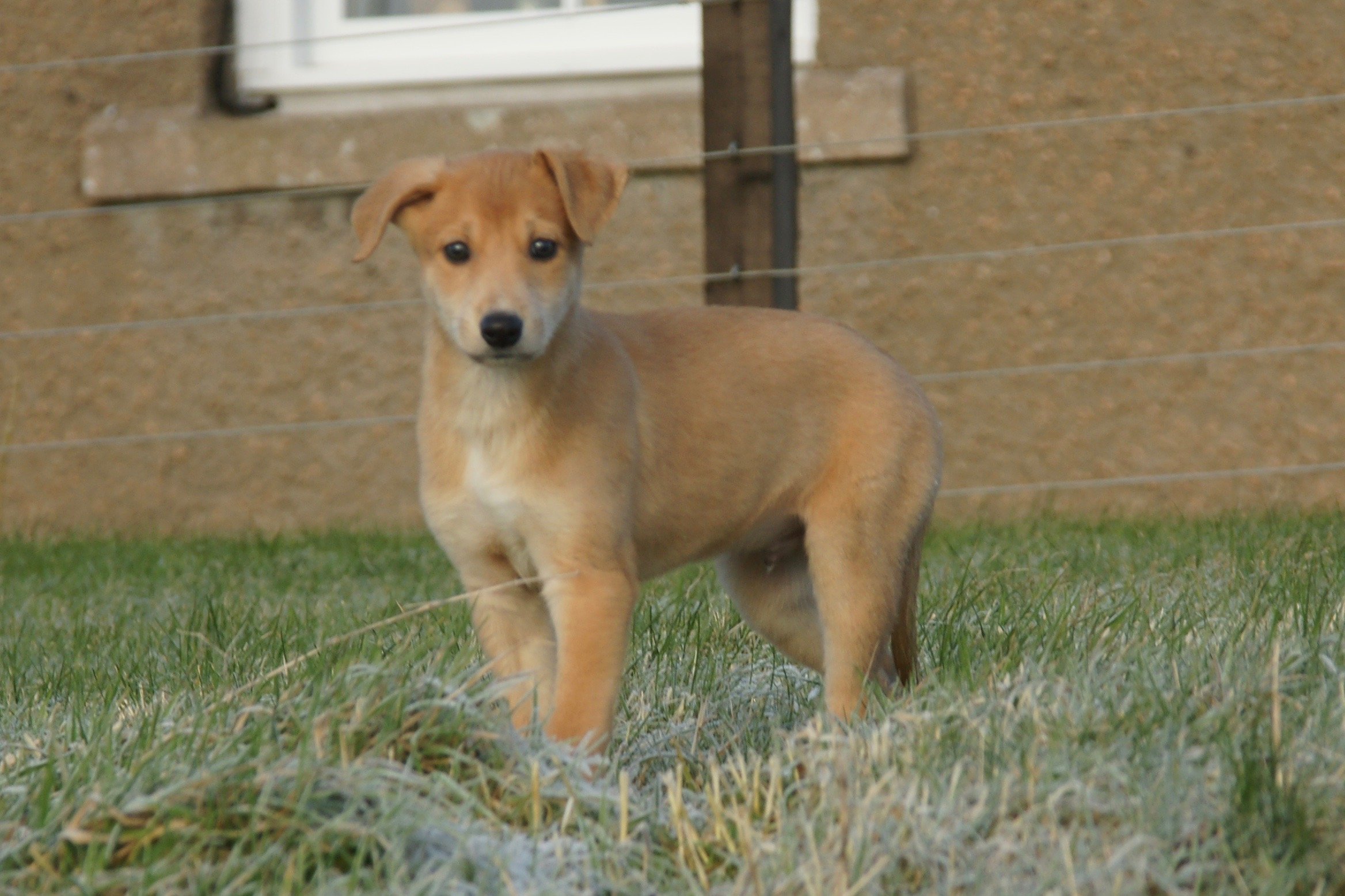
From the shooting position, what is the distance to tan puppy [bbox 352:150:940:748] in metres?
2.98

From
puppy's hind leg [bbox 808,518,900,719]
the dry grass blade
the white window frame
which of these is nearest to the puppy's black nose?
the dry grass blade

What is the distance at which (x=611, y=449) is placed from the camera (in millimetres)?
3062

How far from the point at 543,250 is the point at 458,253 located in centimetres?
15

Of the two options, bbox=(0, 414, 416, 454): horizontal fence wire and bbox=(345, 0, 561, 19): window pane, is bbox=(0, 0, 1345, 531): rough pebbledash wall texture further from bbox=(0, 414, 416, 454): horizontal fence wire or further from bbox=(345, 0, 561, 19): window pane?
bbox=(345, 0, 561, 19): window pane

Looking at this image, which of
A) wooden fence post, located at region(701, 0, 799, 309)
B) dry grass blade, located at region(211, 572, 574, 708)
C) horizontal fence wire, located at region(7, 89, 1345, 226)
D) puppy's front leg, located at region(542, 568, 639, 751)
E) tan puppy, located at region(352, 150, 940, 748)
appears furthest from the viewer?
horizontal fence wire, located at region(7, 89, 1345, 226)

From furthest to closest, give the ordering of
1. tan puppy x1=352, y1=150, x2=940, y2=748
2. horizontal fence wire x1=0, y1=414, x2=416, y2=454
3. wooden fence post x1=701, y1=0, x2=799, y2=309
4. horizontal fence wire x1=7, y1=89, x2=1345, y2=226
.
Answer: horizontal fence wire x1=0, y1=414, x2=416, y2=454 < horizontal fence wire x1=7, y1=89, x2=1345, y2=226 < wooden fence post x1=701, y1=0, x2=799, y2=309 < tan puppy x1=352, y1=150, x2=940, y2=748

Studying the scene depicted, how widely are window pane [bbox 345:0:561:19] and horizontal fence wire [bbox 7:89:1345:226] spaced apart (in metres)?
0.88

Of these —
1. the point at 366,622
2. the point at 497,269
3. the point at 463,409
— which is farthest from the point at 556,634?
the point at 366,622

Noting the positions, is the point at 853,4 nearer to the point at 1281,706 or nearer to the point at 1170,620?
the point at 1170,620

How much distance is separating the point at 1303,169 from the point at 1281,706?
402cm

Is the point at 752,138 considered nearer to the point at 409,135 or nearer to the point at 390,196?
the point at 409,135

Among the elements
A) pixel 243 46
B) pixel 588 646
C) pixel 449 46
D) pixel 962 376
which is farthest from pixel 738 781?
pixel 449 46

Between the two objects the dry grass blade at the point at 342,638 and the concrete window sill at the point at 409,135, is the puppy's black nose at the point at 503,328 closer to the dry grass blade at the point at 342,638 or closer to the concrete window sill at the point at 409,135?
the dry grass blade at the point at 342,638

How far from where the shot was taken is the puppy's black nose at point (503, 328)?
291 centimetres
